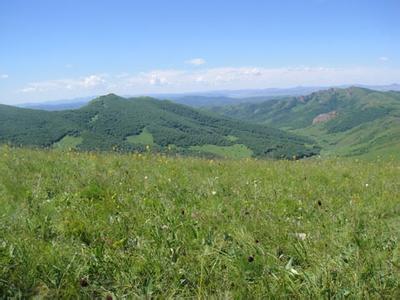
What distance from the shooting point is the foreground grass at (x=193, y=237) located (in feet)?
10.5

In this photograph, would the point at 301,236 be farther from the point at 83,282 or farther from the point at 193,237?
the point at 83,282

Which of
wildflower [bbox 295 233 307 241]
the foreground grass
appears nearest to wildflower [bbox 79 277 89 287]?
the foreground grass

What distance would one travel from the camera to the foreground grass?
126 inches

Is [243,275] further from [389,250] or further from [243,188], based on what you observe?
[243,188]

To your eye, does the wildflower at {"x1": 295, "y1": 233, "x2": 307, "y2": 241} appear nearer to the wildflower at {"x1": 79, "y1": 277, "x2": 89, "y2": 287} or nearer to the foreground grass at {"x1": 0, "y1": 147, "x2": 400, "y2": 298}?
the foreground grass at {"x1": 0, "y1": 147, "x2": 400, "y2": 298}

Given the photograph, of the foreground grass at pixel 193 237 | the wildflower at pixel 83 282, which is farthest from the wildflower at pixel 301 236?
the wildflower at pixel 83 282

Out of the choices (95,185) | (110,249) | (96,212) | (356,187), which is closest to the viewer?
(110,249)

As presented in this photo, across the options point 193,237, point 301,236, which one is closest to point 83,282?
point 193,237

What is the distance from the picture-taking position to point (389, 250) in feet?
13.1

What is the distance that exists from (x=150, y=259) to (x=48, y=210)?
226 centimetres

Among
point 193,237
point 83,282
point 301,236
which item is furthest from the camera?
point 301,236

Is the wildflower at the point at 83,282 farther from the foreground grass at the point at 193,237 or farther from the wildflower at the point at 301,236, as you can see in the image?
the wildflower at the point at 301,236

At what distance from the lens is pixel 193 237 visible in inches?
170

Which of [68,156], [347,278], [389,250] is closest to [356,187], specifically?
[389,250]
